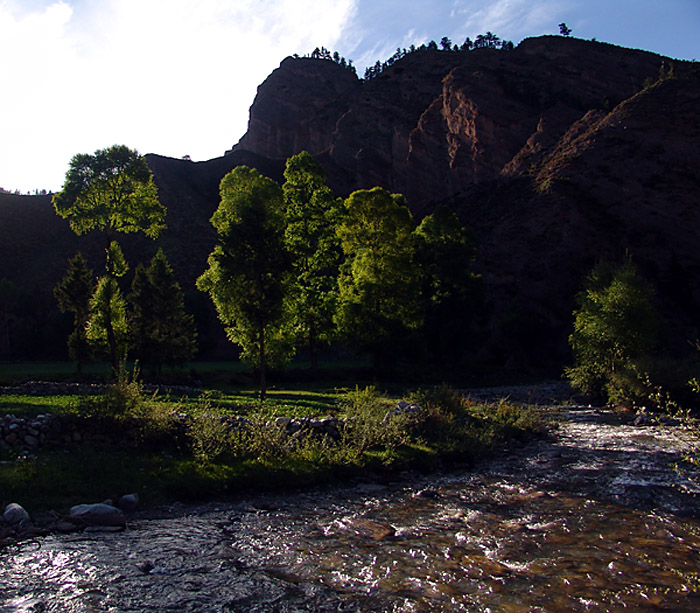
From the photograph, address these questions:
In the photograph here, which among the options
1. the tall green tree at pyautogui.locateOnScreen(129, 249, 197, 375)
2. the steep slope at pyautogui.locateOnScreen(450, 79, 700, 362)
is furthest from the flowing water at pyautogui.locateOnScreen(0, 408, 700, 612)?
the steep slope at pyautogui.locateOnScreen(450, 79, 700, 362)

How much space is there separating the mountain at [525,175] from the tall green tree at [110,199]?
113ft

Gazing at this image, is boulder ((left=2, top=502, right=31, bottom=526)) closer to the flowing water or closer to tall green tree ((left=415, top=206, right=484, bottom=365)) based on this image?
the flowing water

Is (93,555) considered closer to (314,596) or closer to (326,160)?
(314,596)

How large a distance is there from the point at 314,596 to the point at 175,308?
3602 cm

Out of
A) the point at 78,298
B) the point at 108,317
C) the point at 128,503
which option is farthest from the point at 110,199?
the point at 128,503

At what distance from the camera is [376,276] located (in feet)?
120

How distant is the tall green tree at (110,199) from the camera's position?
91.0ft

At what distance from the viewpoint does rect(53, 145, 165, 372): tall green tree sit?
27.7 meters

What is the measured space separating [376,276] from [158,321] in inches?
676

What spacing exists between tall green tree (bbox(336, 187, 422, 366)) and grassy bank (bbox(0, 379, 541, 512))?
18.9 m

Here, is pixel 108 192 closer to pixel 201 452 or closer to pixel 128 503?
pixel 201 452

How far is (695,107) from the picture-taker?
75.3m

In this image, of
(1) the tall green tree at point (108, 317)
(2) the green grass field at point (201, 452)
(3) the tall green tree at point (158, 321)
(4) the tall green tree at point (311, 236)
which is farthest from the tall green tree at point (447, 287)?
(2) the green grass field at point (201, 452)

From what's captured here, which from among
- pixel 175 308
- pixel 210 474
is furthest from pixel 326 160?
pixel 210 474
